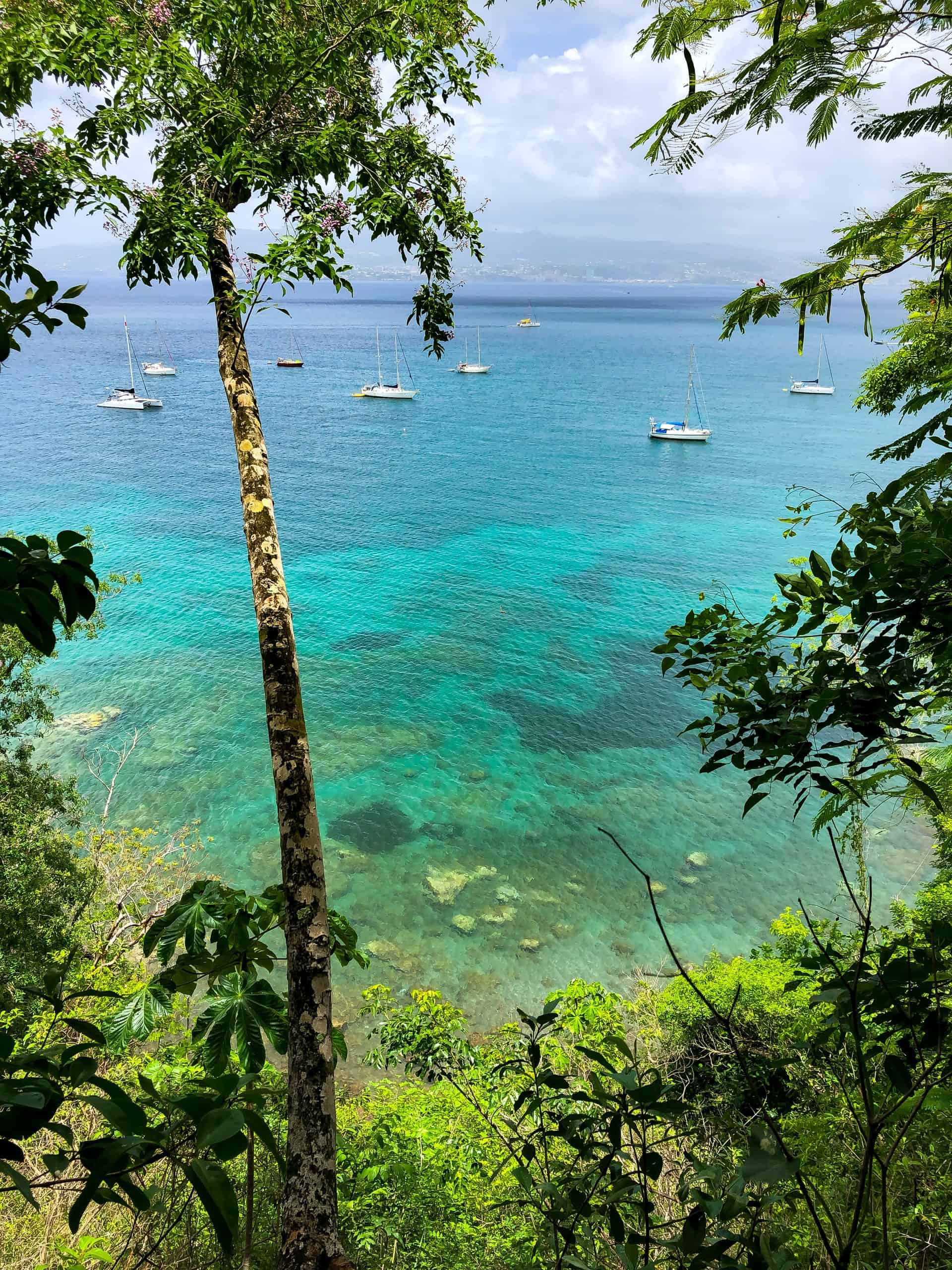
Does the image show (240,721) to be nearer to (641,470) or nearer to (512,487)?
(512,487)

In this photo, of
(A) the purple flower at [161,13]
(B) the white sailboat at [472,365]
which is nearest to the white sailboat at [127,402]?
(B) the white sailboat at [472,365]

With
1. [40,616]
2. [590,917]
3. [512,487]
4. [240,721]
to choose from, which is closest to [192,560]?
[240,721]

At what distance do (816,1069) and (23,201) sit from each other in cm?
922

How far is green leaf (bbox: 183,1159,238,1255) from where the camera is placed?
3.02ft

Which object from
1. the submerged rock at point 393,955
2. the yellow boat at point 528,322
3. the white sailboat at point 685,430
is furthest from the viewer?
the yellow boat at point 528,322

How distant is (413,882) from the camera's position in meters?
15.8

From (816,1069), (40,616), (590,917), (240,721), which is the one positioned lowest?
(590,917)

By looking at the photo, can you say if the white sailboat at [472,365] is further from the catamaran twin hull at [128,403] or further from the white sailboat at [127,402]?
the catamaran twin hull at [128,403]

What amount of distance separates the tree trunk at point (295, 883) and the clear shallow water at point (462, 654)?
10.7 meters

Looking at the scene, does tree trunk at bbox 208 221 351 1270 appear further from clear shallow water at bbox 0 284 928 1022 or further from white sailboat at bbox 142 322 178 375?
white sailboat at bbox 142 322 178 375

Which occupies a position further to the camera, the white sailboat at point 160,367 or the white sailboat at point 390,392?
the white sailboat at point 160,367

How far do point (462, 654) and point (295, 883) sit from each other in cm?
2158

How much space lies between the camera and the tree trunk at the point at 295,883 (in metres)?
2.97

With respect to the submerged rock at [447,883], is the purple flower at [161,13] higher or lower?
higher
